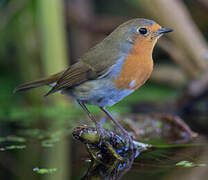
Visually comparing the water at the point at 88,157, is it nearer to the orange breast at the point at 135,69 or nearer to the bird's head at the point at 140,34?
the orange breast at the point at 135,69

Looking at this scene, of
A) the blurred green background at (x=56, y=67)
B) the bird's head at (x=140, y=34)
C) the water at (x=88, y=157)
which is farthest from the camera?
the blurred green background at (x=56, y=67)

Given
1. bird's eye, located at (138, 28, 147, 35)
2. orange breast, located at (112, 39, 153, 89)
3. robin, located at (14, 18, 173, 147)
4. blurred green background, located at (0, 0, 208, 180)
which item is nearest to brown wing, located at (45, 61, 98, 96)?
robin, located at (14, 18, 173, 147)

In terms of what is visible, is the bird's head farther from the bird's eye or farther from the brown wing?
the brown wing

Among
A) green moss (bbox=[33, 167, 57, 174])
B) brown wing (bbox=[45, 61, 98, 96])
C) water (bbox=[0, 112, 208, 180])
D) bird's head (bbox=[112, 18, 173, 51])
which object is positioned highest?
bird's head (bbox=[112, 18, 173, 51])

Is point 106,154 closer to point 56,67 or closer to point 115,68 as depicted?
point 115,68

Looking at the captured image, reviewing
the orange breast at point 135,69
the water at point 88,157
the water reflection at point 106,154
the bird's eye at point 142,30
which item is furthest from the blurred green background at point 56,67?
the bird's eye at point 142,30

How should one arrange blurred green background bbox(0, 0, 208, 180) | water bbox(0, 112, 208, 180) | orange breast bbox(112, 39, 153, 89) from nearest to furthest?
water bbox(0, 112, 208, 180) → orange breast bbox(112, 39, 153, 89) → blurred green background bbox(0, 0, 208, 180)

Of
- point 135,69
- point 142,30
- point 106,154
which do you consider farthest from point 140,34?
point 106,154

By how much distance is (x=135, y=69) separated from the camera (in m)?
2.59

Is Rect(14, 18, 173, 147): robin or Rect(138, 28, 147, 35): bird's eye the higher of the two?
Rect(138, 28, 147, 35): bird's eye

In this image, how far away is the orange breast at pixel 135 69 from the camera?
258 cm

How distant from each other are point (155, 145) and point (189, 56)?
2.15 m

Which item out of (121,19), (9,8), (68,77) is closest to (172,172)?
(68,77)

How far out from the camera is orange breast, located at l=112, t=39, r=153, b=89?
2.58 metres
